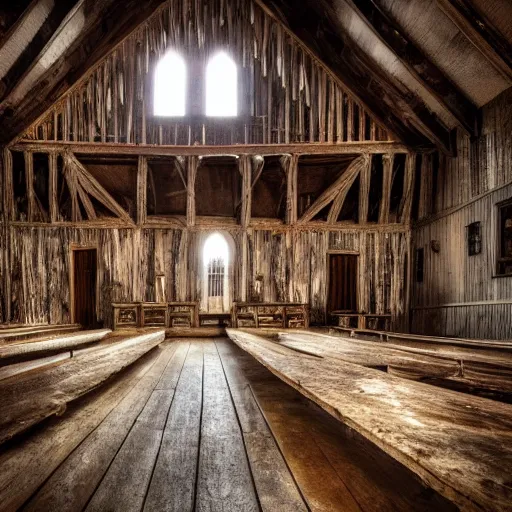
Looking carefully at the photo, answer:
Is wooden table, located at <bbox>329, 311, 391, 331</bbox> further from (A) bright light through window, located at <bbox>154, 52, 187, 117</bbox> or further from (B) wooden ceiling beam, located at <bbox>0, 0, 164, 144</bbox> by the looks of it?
(B) wooden ceiling beam, located at <bbox>0, 0, 164, 144</bbox>

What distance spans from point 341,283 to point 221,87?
27.8 feet

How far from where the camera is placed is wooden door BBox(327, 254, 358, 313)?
15188 mm

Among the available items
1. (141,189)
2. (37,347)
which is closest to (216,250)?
(141,189)

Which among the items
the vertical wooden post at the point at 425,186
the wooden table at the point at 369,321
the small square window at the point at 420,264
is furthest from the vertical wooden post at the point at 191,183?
the small square window at the point at 420,264

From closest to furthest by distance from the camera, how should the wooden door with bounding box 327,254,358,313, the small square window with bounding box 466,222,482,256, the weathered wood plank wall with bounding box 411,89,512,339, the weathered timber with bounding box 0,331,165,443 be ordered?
the weathered timber with bounding box 0,331,165,443, the weathered wood plank wall with bounding box 411,89,512,339, the small square window with bounding box 466,222,482,256, the wooden door with bounding box 327,254,358,313

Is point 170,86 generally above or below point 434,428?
above

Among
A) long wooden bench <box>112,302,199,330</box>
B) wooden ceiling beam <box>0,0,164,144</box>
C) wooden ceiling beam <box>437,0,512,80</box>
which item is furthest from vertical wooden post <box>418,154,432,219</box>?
wooden ceiling beam <box>0,0,164,144</box>

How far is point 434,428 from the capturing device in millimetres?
1599

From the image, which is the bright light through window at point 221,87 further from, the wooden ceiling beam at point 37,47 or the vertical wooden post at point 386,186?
the vertical wooden post at point 386,186

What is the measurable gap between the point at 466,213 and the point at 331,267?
18.3 feet

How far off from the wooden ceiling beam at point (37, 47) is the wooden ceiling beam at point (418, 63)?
7.30 meters

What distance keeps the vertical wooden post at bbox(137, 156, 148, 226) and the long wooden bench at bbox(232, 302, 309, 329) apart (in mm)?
4716

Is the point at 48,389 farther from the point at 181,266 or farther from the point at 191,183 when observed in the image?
the point at 191,183

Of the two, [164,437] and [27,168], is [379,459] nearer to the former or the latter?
[164,437]
